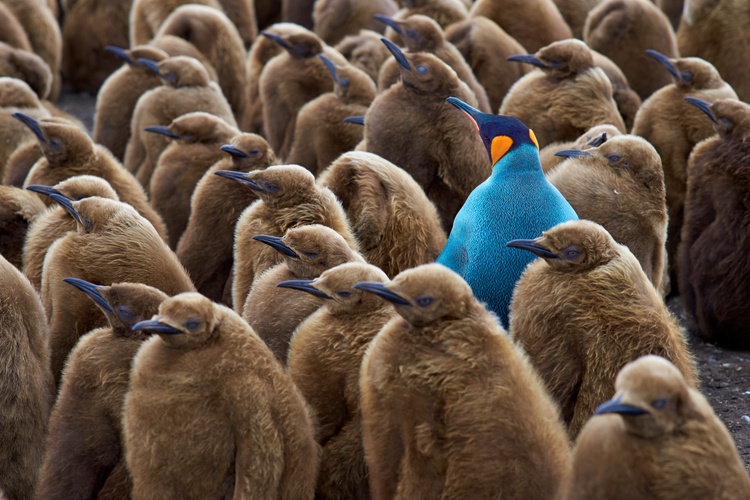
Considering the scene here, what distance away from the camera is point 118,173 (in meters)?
4.78

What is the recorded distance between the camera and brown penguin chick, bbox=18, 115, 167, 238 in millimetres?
4719

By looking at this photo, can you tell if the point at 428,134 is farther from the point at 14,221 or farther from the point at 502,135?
the point at 14,221

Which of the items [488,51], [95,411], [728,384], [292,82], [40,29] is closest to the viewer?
[95,411]

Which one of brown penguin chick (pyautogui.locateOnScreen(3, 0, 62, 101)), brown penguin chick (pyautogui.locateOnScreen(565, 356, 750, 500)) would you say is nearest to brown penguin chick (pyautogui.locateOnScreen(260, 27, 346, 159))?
brown penguin chick (pyautogui.locateOnScreen(3, 0, 62, 101))

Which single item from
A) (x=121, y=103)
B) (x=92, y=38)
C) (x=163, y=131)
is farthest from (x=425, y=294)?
(x=92, y=38)

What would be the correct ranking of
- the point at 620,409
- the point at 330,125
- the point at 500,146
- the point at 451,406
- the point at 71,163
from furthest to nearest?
the point at 330,125
the point at 71,163
the point at 500,146
the point at 451,406
the point at 620,409

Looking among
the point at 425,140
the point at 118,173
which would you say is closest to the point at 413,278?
the point at 425,140

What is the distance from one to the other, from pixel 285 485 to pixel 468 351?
59 cm

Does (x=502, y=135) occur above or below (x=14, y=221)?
above

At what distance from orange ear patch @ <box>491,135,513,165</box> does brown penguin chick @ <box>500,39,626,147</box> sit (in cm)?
125

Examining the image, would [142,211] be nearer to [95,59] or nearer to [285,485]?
[285,485]

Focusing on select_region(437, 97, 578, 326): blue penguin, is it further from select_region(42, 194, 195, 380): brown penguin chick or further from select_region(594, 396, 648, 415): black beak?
select_region(594, 396, 648, 415): black beak

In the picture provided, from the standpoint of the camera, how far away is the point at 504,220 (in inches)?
146

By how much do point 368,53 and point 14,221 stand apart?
8.70ft
